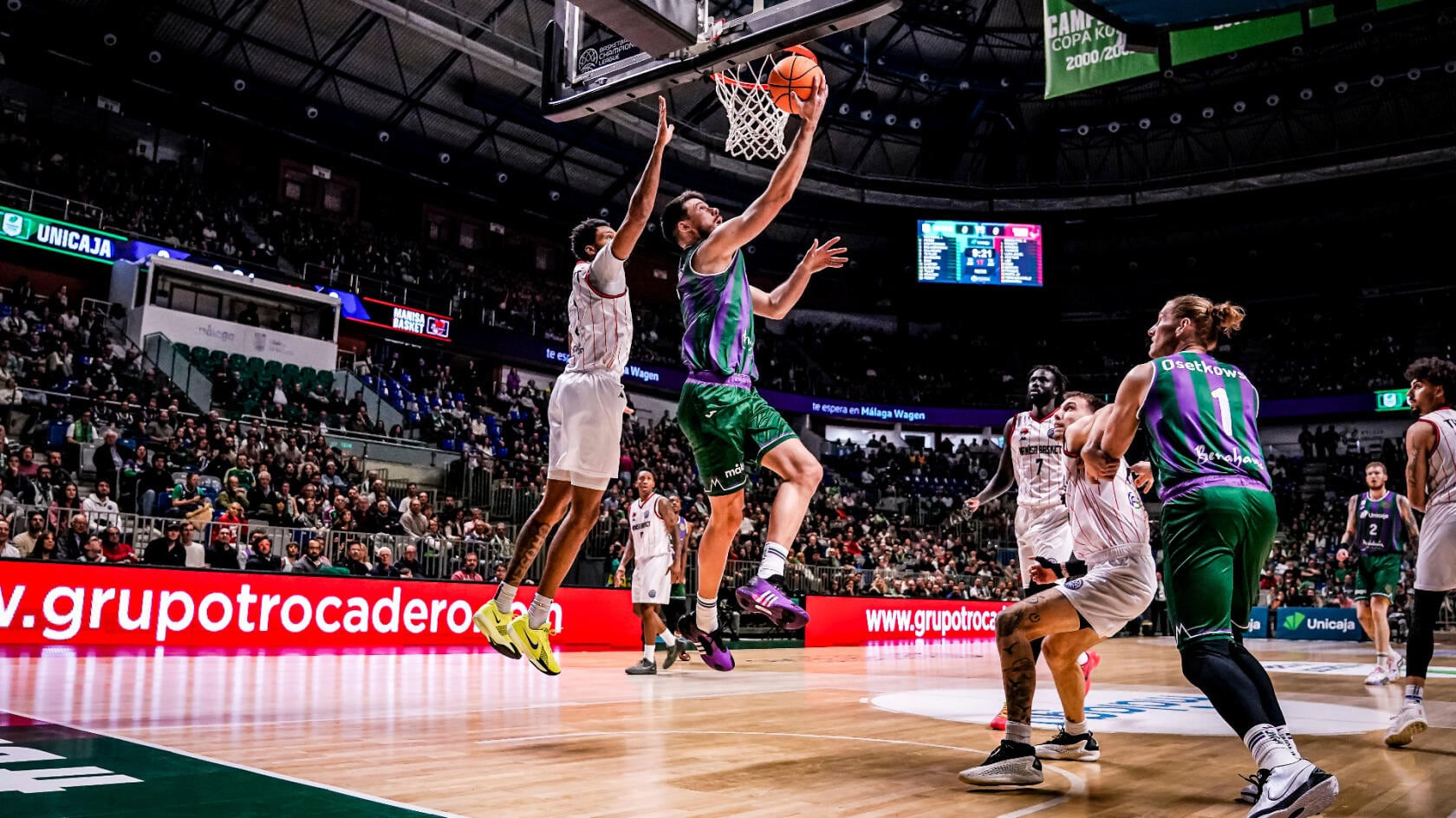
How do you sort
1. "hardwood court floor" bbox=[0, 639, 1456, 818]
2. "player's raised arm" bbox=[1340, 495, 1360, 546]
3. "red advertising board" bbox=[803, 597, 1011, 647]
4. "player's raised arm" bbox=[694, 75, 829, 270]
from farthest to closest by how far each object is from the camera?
"red advertising board" bbox=[803, 597, 1011, 647] < "player's raised arm" bbox=[1340, 495, 1360, 546] < "player's raised arm" bbox=[694, 75, 829, 270] < "hardwood court floor" bbox=[0, 639, 1456, 818]

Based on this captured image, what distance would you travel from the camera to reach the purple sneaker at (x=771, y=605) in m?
4.77

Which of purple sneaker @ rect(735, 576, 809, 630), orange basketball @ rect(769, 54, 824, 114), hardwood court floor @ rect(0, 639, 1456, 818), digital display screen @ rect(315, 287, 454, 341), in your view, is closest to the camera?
hardwood court floor @ rect(0, 639, 1456, 818)

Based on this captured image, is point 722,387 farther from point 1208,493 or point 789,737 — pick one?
point 1208,493

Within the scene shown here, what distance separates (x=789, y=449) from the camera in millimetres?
5234

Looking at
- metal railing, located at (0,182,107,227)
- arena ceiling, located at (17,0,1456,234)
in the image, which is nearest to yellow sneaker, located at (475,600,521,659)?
arena ceiling, located at (17,0,1456,234)

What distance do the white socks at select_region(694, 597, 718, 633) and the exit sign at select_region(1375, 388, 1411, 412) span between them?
35.8 m

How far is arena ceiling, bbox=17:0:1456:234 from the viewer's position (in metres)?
24.7

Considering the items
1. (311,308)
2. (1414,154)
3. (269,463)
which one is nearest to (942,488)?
(1414,154)

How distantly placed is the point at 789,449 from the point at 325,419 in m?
18.0

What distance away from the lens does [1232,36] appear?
1244 cm

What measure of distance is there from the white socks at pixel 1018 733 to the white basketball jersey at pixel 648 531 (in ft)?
24.3

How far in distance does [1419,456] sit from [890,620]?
15.4 meters

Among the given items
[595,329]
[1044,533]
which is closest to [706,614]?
[595,329]

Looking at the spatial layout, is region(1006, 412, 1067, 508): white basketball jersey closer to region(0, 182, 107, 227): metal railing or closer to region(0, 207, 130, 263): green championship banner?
region(0, 207, 130, 263): green championship banner
